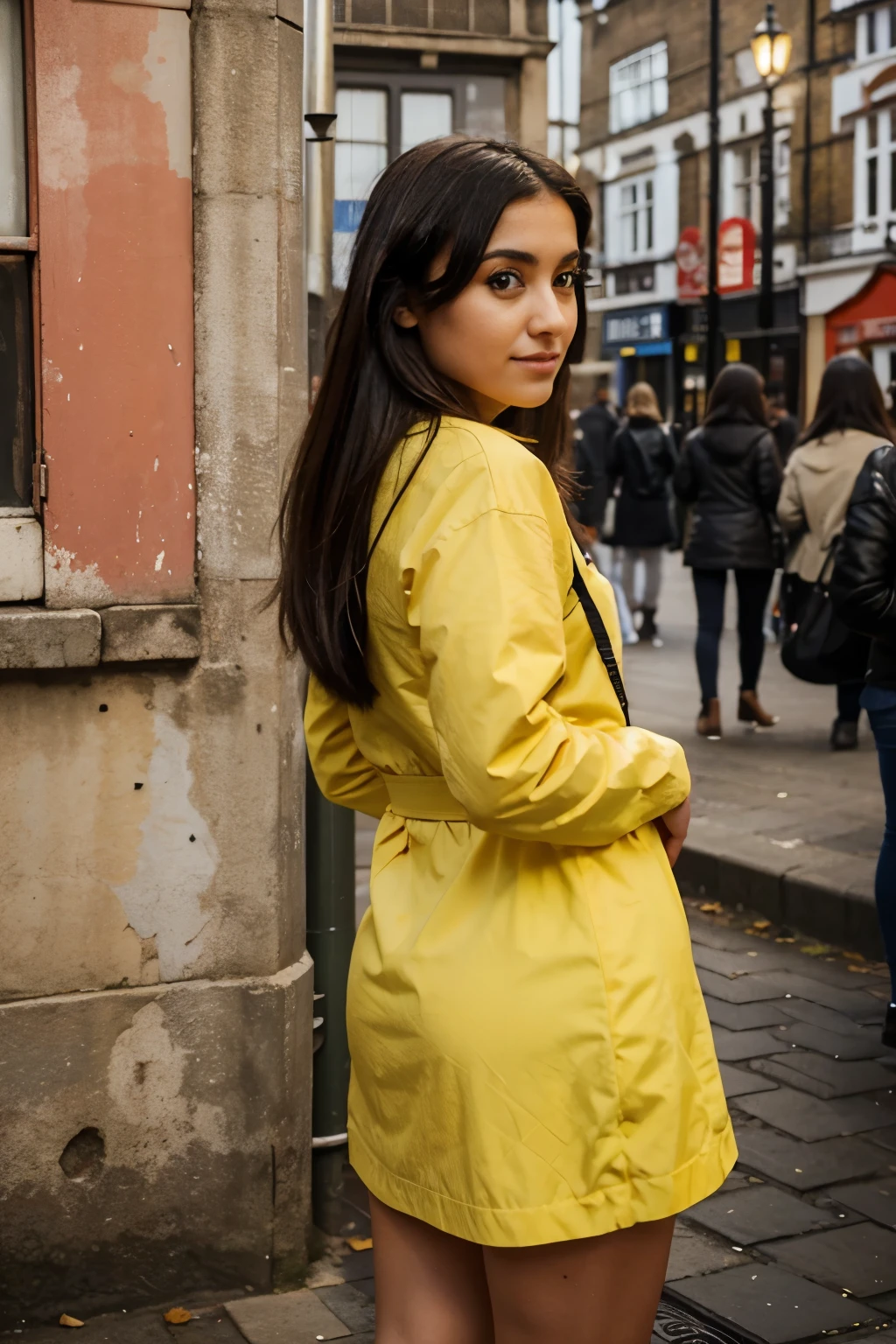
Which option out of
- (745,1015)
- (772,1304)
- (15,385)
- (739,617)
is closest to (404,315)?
(15,385)

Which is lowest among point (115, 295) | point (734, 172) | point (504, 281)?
point (504, 281)

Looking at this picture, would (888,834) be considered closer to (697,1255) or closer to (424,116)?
(697,1255)

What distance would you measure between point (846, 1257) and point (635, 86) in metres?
37.4

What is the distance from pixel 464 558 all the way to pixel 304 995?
190cm

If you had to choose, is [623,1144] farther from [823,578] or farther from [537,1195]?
[823,578]

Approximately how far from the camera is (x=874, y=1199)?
3908mm

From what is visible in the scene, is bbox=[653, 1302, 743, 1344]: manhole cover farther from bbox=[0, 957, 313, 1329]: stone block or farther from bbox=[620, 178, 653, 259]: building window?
bbox=[620, 178, 653, 259]: building window

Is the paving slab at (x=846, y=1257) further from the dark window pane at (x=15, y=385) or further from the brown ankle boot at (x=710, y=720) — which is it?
the brown ankle boot at (x=710, y=720)

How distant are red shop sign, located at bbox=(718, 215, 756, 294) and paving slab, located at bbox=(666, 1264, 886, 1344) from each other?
24.1 meters

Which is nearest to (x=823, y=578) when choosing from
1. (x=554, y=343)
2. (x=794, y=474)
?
(x=794, y=474)

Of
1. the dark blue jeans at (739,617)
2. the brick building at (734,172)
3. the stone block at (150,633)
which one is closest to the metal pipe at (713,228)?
the brick building at (734,172)

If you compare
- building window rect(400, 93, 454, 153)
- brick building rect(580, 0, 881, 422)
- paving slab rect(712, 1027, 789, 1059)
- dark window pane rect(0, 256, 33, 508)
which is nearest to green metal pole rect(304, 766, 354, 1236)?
dark window pane rect(0, 256, 33, 508)

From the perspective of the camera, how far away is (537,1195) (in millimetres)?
1789

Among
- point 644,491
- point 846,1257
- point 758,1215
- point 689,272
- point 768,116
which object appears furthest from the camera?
point 689,272
